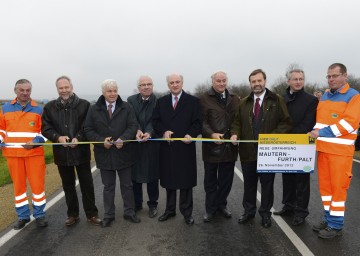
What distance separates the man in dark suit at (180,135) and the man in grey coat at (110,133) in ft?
1.78

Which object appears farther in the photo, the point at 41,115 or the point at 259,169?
the point at 41,115

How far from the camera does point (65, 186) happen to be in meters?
5.32

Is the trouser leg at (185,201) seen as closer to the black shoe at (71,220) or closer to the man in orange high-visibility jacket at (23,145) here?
the black shoe at (71,220)

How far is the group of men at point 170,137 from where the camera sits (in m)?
4.98

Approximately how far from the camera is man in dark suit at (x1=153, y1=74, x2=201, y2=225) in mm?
5188

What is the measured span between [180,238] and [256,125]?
1953mm

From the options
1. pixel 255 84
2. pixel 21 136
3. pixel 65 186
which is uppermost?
pixel 255 84

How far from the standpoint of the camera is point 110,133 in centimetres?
511

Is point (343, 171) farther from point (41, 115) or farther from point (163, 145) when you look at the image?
point (41, 115)

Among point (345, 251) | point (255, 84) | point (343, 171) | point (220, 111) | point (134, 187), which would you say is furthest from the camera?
point (134, 187)

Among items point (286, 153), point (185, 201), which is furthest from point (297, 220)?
point (185, 201)

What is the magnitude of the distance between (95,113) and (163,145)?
3.77ft

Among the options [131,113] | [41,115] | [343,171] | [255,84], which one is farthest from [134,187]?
[343,171]

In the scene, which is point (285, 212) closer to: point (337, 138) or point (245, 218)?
point (245, 218)
